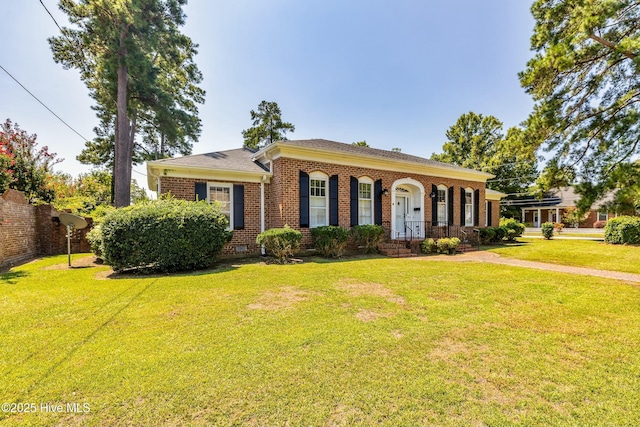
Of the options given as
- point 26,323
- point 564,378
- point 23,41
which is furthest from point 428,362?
point 23,41

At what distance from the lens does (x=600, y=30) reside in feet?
21.8

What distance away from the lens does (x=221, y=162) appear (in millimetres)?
11133

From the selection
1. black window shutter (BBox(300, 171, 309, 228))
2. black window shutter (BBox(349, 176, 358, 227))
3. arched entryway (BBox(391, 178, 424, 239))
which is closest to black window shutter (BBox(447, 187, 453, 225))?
arched entryway (BBox(391, 178, 424, 239))

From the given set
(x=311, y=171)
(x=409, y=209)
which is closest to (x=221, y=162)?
(x=311, y=171)

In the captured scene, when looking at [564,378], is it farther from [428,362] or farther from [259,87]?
[259,87]

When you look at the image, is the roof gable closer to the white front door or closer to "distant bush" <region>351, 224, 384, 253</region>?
the white front door

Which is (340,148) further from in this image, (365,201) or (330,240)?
(330,240)

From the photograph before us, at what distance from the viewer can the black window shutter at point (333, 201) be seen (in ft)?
37.9

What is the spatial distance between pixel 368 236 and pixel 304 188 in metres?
3.44

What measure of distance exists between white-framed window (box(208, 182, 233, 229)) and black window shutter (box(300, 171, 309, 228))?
2.81m

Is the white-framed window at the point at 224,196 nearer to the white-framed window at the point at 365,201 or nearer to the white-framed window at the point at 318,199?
the white-framed window at the point at 318,199

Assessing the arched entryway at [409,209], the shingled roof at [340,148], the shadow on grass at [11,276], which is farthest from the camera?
the arched entryway at [409,209]

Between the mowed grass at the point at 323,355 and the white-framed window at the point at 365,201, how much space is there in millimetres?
6842

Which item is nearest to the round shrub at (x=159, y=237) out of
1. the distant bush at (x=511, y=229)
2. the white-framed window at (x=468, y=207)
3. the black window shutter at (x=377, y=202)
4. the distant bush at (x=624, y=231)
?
the black window shutter at (x=377, y=202)
